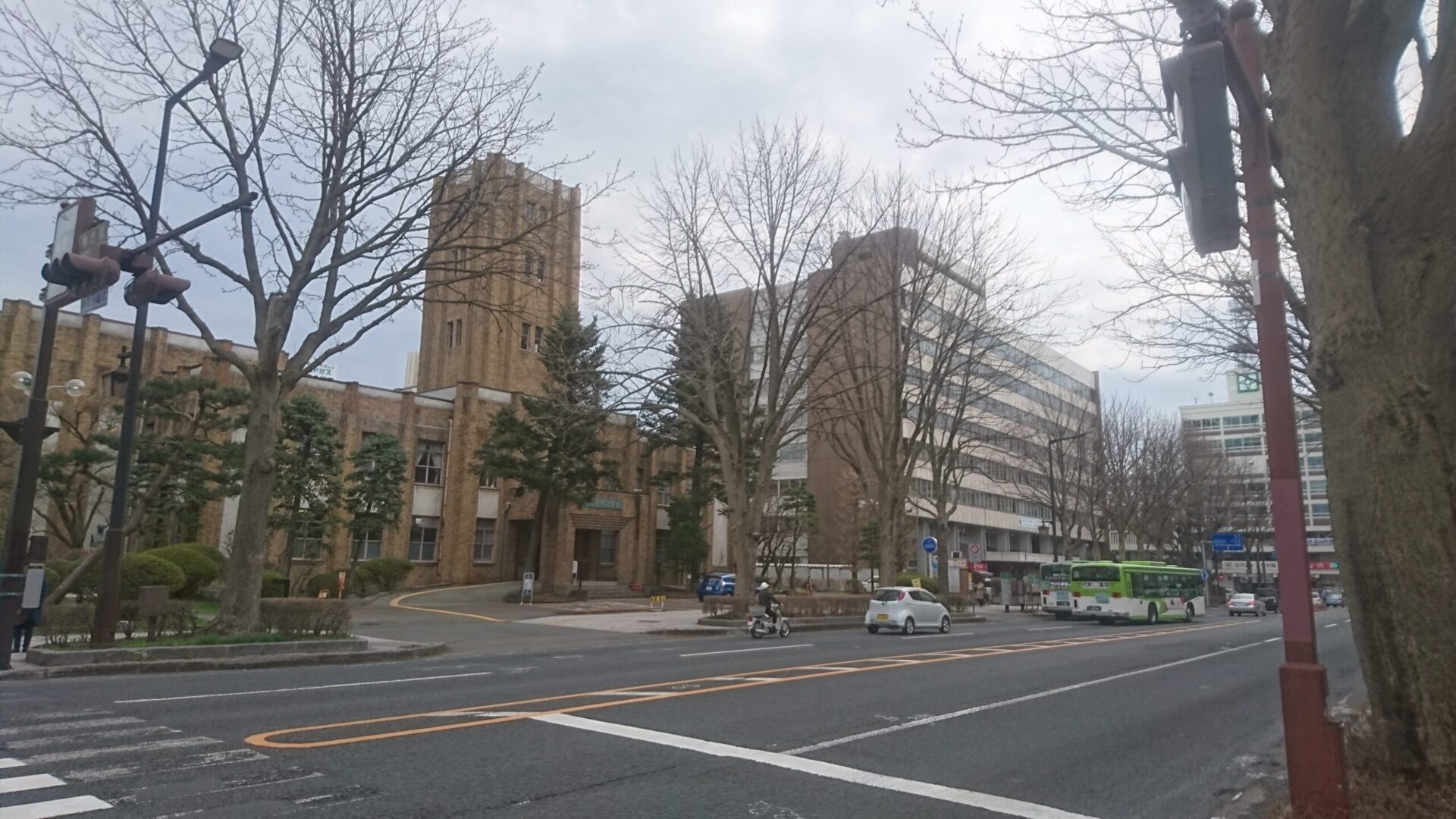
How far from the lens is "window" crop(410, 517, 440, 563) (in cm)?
4131

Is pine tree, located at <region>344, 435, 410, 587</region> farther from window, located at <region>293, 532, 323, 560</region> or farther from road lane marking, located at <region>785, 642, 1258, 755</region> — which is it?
road lane marking, located at <region>785, 642, 1258, 755</region>

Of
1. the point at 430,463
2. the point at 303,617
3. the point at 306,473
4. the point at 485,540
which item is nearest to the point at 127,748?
the point at 303,617

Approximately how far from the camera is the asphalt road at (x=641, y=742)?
5754mm

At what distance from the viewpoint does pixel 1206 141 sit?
5.11 metres

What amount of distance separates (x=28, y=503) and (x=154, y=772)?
9109 mm

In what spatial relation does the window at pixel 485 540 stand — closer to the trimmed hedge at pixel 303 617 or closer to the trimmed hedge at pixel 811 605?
the trimmed hedge at pixel 811 605

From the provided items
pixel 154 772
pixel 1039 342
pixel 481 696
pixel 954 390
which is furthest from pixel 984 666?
pixel 954 390

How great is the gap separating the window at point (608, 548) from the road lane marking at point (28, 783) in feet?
135

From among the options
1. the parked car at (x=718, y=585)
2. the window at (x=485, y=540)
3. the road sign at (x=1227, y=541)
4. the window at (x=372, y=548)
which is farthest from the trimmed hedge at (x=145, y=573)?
the road sign at (x=1227, y=541)

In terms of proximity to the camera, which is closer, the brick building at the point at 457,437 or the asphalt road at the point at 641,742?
the asphalt road at the point at 641,742

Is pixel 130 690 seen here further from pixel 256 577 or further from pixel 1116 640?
pixel 1116 640

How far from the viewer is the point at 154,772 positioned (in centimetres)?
612

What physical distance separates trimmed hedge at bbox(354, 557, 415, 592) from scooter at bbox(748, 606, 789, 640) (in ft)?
59.4

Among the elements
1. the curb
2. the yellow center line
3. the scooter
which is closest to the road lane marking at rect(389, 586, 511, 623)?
the scooter
